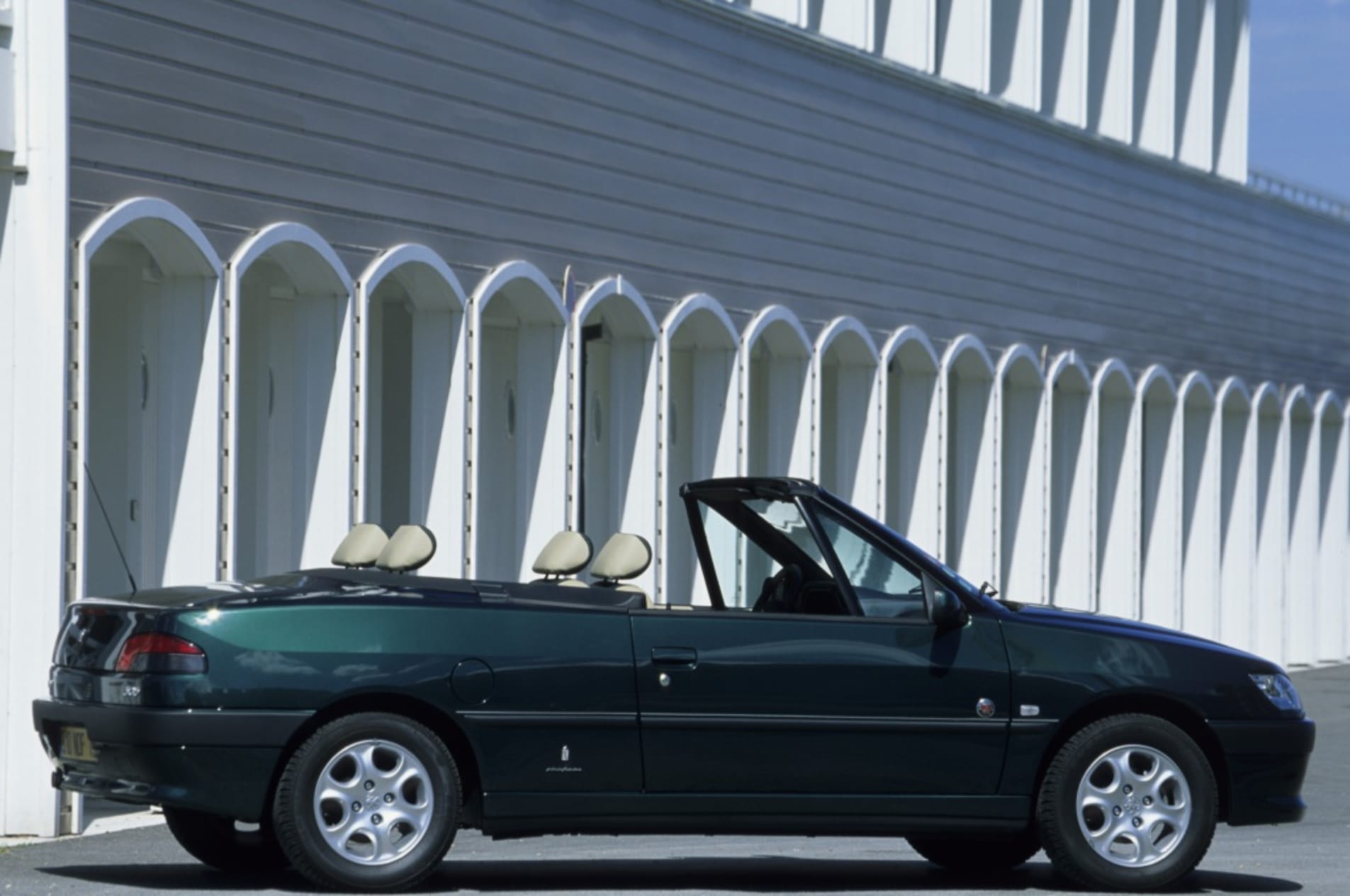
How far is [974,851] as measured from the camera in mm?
9977

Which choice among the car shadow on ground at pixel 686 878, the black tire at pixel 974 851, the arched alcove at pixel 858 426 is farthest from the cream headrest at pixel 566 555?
the arched alcove at pixel 858 426

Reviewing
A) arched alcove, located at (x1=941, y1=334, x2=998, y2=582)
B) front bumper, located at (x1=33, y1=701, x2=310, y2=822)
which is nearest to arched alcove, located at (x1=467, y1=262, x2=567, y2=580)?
arched alcove, located at (x1=941, y1=334, x2=998, y2=582)

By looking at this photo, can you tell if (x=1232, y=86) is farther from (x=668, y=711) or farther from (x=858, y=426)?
(x=668, y=711)

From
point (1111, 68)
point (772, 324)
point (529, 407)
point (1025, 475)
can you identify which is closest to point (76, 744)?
point (529, 407)

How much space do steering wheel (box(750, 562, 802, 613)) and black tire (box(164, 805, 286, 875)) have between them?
1932mm

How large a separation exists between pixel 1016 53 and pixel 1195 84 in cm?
482

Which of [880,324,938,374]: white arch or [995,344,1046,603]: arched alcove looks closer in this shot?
[880,324,938,374]: white arch

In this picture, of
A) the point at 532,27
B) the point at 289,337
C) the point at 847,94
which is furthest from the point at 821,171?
the point at 289,337

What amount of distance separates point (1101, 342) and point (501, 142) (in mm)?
9812

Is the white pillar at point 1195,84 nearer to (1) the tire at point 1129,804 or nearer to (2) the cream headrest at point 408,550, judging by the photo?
(1) the tire at point 1129,804

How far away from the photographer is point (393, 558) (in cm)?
951

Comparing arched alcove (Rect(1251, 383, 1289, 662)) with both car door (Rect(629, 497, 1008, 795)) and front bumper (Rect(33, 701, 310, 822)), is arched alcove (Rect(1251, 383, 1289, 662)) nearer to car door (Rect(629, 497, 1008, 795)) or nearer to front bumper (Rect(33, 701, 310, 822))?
car door (Rect(629, 497, 1008, 795))

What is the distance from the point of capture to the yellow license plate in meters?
8.35

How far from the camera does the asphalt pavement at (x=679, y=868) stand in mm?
8859
